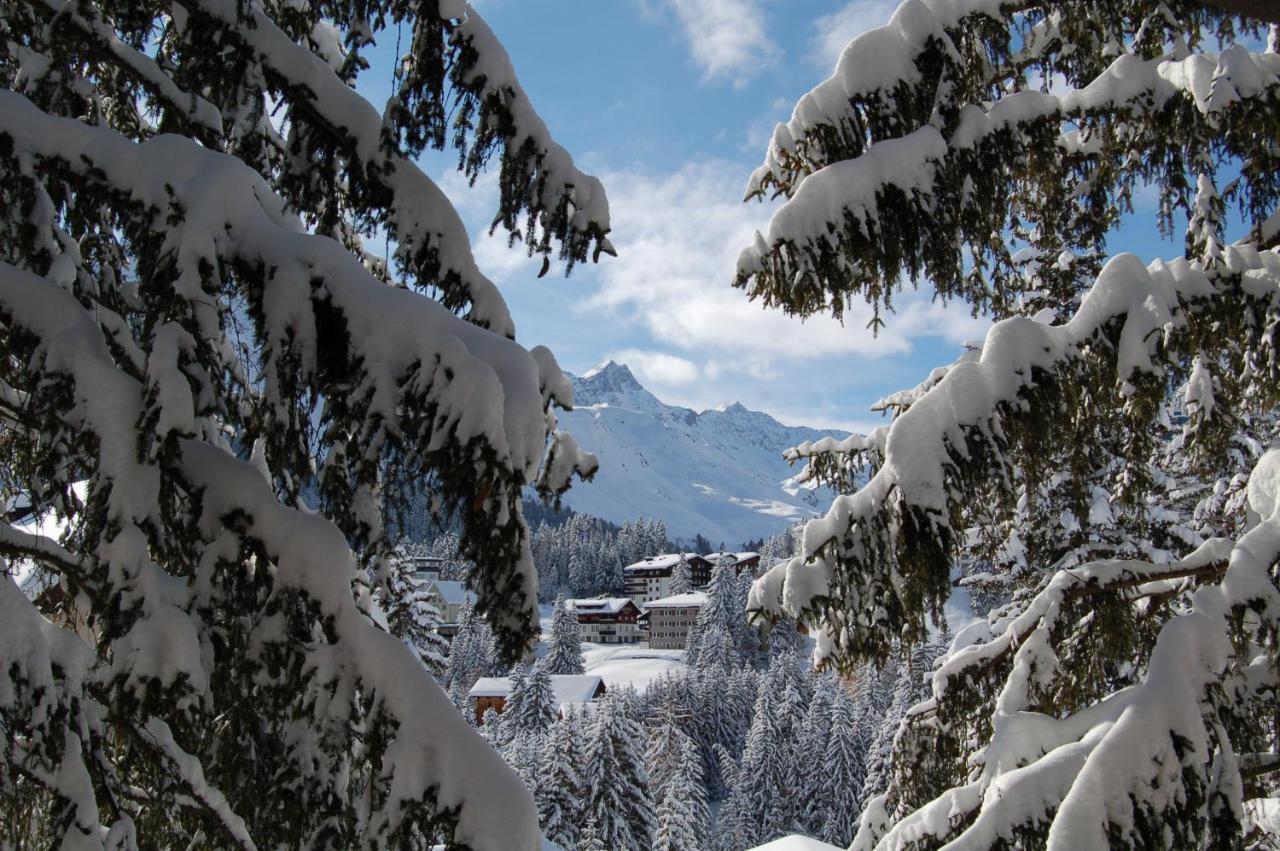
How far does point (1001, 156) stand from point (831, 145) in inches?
31.9

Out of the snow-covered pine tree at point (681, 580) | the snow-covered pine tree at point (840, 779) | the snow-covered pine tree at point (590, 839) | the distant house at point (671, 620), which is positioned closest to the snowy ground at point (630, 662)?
the distant house at point (671, 620)

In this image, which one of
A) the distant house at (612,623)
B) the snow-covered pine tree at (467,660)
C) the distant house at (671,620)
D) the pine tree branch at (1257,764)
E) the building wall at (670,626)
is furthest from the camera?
the distant house at (612,623)

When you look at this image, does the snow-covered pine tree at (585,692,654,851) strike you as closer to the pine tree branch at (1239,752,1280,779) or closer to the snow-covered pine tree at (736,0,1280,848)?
the snow-covered pine tree at (736,0,1280,848)

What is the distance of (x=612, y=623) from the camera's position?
9688cm

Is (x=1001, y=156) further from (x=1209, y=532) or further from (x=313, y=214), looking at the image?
(x=1209, y=532)

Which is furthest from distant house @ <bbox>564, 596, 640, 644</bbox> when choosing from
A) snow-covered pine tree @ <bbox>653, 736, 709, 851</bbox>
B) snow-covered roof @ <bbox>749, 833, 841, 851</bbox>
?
snow-covered roof @ <bbox>749, 833, 841, 851</bbox>

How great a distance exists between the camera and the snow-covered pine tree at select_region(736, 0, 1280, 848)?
2588 mm

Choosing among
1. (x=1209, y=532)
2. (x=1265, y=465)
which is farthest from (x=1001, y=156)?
(x=1209, y=532)

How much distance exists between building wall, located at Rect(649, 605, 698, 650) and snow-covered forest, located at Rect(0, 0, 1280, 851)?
88.6 meters

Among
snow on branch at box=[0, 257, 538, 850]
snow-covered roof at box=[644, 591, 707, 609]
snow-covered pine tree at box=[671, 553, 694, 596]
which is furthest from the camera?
snow-covered pine tree at box=[671, 553, 694, 596]

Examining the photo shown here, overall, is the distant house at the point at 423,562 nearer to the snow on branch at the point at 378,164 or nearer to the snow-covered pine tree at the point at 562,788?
the snow on branch at the point at 378,164

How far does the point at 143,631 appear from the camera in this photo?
6.60 feet

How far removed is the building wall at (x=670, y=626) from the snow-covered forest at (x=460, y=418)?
88626 millimetres

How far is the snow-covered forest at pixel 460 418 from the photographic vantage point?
2.08 meters
